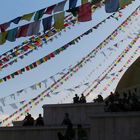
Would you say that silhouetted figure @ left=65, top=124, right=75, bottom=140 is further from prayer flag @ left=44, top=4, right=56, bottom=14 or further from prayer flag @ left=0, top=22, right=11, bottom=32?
prayer flag @ left=0, top=22, right=11, bottom=32

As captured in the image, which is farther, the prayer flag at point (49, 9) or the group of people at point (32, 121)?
the group of people at point (32, 121)

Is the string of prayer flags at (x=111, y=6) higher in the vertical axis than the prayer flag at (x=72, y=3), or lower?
lower

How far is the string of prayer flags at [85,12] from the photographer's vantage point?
25.5m

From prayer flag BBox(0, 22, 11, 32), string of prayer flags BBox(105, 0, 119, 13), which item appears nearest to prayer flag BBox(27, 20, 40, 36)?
prayer flag BBox(0, 22, 11, 32)

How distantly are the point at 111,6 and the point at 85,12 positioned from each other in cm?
135

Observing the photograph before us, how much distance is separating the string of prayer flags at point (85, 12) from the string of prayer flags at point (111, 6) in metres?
0.88

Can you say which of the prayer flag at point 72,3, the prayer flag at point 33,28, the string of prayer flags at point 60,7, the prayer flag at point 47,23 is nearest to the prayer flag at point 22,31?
the prayer flag at point 33,28

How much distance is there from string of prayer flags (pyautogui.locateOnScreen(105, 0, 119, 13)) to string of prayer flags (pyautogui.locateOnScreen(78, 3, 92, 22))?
88 cm

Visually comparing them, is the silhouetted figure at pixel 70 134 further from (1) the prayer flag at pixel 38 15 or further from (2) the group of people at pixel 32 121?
(1) the prayer flag at pixel 38 15

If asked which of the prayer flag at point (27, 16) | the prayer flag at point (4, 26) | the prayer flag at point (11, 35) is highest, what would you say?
the prayer flag at point (27, 16)

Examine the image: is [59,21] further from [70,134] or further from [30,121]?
[30,121]

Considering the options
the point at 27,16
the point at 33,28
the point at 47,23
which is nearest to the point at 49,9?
the point at 47,23

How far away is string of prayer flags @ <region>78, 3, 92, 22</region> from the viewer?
25.5 metres

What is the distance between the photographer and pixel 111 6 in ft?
81.9
